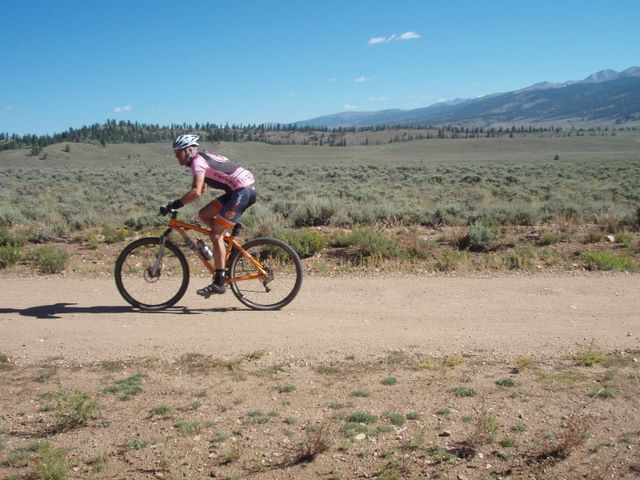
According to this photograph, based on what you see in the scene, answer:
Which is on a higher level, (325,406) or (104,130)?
(104,130)

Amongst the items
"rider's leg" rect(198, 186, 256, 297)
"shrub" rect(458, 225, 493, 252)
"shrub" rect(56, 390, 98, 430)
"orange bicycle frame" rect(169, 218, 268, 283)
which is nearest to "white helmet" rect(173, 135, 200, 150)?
"rider's leg" rect(198, 186, 256, 297)

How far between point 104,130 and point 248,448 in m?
118

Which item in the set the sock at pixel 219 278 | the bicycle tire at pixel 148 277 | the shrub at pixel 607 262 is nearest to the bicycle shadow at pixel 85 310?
the bicycle tire at pixel 148 277

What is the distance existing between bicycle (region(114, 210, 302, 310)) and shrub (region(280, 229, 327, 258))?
9.70ft

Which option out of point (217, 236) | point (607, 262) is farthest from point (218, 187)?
point (607, 262)

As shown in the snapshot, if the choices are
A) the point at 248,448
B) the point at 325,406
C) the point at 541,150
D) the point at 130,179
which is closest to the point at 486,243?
the point at 325,406

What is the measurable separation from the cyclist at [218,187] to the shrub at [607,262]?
226 inches

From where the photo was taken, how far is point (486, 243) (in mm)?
11094

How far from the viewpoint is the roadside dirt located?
4.11m

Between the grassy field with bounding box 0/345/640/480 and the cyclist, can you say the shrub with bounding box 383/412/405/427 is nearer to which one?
the grassy field with bounding box 0/345/640/480

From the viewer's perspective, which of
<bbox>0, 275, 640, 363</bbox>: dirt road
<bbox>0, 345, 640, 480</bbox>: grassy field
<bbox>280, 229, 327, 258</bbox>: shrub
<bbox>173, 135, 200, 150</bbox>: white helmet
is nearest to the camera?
<bbox>0, 345, 640, 480</bbox>: grassy field

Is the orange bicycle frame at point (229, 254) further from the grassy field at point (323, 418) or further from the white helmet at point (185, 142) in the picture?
the grassy field at point (323, 418)

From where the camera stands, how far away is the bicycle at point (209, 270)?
23.5 feet

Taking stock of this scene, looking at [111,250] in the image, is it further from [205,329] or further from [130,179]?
[130,179]
